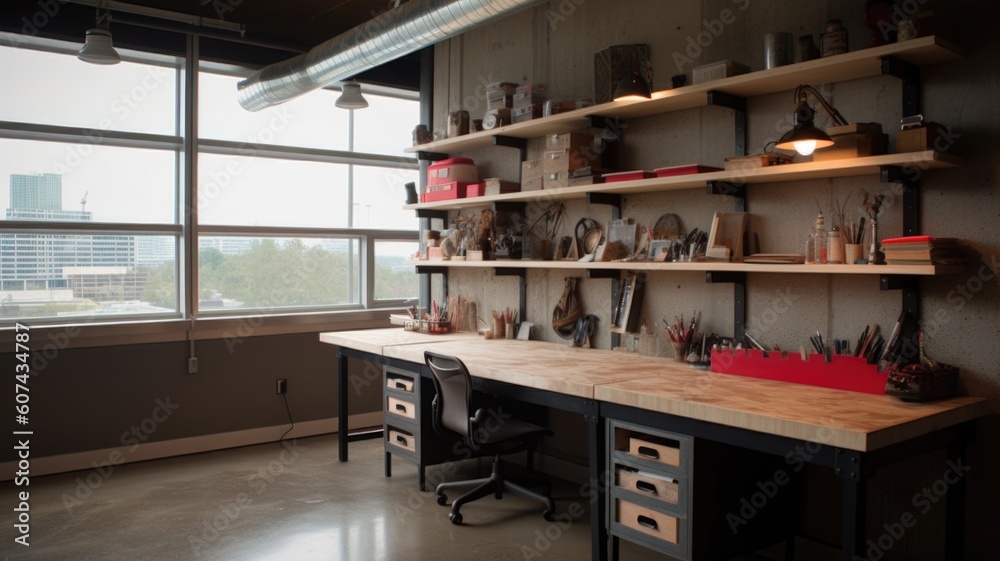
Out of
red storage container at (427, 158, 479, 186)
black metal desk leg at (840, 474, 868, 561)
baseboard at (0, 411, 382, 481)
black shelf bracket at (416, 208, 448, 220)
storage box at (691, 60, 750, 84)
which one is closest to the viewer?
black metal desk leg at (840, 474, 868, 561)

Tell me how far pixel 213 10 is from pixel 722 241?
13.6 feet

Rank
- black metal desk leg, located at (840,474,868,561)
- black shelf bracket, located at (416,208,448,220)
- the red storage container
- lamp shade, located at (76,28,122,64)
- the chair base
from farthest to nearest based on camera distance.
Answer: black shelf bracket, located at (416,208,448,220) < the red storage container < lamp shade, located at (76,28,122,64) < the chair base < black metal desk leg, located at (840,474,868,561)

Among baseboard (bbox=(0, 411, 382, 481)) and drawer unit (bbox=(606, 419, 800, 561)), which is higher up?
drawer unit (bbox=(606, 419, 800, 561))

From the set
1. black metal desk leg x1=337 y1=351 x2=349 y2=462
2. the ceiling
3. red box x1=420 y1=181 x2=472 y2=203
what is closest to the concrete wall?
red box x1=420 y1=181 x2=472 y2=203

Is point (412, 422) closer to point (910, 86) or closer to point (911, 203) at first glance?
point (911, 203)

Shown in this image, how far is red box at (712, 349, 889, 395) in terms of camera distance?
2750mm

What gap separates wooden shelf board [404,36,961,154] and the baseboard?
2.82 meters

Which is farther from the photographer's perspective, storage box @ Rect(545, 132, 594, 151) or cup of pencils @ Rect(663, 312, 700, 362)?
storage box @ Rect(545, 132, 594, 151)

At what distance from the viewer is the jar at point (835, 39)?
9.57 ft

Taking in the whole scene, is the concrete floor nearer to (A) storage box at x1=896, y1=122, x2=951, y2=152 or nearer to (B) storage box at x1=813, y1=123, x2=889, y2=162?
(B) storage box at x1=813, y1=123, x2=889, y2=162

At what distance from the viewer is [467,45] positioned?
5.32 meters

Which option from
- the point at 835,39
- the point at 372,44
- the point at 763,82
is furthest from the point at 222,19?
the point at 835,39

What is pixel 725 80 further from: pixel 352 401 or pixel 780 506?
pixel 352 401

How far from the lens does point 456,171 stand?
5.06 meters
